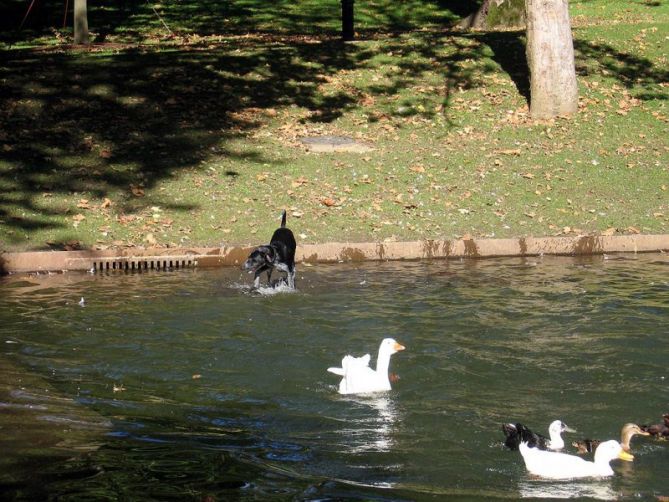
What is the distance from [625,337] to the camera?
10.4m

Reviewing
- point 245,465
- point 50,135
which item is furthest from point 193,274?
point 245,465

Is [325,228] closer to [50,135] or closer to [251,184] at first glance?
[251,184]

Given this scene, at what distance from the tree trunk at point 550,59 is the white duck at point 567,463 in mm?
12731

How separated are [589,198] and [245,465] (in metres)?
10.2

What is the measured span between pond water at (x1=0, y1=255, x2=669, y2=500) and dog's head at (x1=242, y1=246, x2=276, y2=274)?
0.35m

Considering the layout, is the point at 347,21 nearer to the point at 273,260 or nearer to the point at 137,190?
the point at 137,190

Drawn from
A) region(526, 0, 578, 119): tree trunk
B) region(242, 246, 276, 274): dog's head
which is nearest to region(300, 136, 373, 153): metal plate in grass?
region(526, 0, 578, 119): tree trunk

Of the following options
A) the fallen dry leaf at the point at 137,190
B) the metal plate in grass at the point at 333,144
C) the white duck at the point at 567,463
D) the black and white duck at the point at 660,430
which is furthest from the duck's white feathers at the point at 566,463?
the metal plate in grass at the point at 333,144

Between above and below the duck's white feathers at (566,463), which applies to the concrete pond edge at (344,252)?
above

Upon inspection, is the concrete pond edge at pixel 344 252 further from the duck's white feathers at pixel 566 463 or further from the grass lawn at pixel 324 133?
the duck's white feathers at pixel 566 463

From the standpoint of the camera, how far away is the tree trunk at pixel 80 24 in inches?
925

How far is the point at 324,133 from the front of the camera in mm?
18344

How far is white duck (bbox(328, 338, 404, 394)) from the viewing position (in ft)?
28.3

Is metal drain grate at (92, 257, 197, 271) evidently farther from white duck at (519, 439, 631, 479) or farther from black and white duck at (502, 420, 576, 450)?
white duck at (519, 439, 631, 479)
